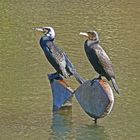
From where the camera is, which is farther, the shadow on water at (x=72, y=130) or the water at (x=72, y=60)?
the water at (x=72, y=60)

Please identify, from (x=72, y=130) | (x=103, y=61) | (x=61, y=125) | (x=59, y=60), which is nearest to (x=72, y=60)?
(x=59, y=60)

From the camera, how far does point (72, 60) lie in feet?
48.2

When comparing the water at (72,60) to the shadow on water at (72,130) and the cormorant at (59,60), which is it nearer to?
the shadow on water at (72,130)

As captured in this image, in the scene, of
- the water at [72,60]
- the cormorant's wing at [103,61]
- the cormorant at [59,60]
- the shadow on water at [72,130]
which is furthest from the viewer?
the cormorant at [59,60]

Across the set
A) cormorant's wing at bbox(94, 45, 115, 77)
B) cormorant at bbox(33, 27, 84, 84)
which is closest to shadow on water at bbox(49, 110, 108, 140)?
cormorant at bbox(33, 27, 84, 84)

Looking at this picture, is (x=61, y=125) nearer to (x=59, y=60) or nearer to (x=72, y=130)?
(x=72, y=130)

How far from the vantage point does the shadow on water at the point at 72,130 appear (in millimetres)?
10297

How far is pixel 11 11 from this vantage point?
66.4 feet

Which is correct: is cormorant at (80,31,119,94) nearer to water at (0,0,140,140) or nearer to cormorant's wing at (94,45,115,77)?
cormorant's wing at (94,45,115,77)

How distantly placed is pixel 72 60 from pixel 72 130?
14.0 feet

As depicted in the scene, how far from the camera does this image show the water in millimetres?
10609

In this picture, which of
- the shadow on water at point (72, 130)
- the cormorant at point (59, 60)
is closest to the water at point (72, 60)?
the shadow on water at point (72, 130)

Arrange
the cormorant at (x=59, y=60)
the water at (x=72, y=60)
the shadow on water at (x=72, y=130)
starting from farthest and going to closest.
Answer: the cormorant at (x=59, y=60) → the water at (x=72, y=60) → the shadow on water at (x=72, y=130)

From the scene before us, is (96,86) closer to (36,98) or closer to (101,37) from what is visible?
(36,98)
